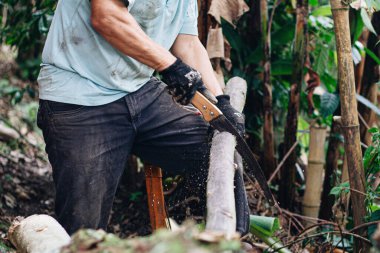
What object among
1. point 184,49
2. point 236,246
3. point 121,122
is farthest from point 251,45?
point 236,246

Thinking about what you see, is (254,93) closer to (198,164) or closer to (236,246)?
(198,164)

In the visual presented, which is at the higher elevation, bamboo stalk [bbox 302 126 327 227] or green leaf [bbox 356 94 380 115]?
green leaf [bbox 356 94 380 115]

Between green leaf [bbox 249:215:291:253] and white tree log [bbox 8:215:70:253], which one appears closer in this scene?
white tree log [bbox 8:215:70:253]

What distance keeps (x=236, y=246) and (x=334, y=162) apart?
3.25 metres

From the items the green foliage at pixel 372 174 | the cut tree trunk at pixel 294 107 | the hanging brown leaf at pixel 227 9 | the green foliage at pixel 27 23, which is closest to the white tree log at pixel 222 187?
the green foliage at pixel 372 174

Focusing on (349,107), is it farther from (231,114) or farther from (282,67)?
(282,67)

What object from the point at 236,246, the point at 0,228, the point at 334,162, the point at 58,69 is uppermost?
the point at 58,69

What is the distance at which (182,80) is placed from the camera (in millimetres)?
2609

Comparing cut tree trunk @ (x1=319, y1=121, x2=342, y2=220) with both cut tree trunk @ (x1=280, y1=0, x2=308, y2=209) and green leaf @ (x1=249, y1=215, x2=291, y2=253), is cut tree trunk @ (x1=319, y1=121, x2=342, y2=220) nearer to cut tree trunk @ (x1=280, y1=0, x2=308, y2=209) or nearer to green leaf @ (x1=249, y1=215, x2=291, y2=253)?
cut tree trunk @ (x1=280, y1=0, x2=308, y2=209)

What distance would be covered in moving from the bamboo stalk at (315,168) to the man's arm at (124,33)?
191 cm

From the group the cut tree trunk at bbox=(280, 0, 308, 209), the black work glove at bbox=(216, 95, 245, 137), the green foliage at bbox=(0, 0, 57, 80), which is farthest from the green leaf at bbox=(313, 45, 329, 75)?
the green foliage at bbox=(0, 0, 57, 80)

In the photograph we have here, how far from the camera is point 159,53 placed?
261cm

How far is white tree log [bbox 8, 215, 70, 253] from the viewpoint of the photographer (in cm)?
193

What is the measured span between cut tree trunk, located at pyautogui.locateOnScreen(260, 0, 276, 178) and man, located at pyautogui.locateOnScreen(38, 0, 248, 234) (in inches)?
55.2
